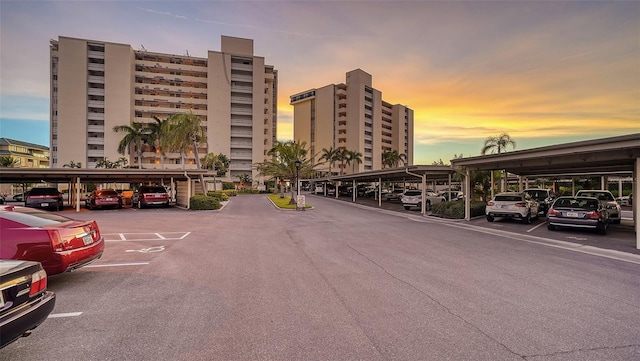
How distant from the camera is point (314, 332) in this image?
11.8 ft

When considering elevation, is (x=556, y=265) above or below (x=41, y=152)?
below

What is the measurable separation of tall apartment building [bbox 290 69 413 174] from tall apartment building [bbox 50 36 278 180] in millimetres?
25196

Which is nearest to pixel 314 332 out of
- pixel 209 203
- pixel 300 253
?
pixel 300 253

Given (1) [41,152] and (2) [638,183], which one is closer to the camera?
(2) [638,183]

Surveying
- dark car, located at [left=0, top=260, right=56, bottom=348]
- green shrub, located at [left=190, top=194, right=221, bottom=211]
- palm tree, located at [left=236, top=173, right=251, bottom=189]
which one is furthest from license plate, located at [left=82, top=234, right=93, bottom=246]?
palm tree, located at [left=236, top=173, right=251, bottom=189]

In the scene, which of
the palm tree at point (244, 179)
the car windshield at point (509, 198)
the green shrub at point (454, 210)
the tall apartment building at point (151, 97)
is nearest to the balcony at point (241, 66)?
the tall apartment building at point (151, 97)

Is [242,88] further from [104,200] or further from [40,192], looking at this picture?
[40,192]

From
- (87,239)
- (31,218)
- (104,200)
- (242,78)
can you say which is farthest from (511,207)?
(242,78)

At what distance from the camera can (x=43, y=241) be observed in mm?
4906

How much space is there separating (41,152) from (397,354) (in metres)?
124

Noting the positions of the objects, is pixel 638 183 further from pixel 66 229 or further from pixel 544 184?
pixel 544 184

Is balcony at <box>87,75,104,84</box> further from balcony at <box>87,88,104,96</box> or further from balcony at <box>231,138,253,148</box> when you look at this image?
balcony at <box>231,138,253,148</box>

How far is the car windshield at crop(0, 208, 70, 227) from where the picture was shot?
16.6ft

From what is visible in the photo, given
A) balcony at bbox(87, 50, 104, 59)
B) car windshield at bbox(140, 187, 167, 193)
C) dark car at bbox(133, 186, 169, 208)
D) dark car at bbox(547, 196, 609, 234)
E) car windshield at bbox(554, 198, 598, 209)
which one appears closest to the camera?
dark car at bbox(547, 196, 609, 234)
